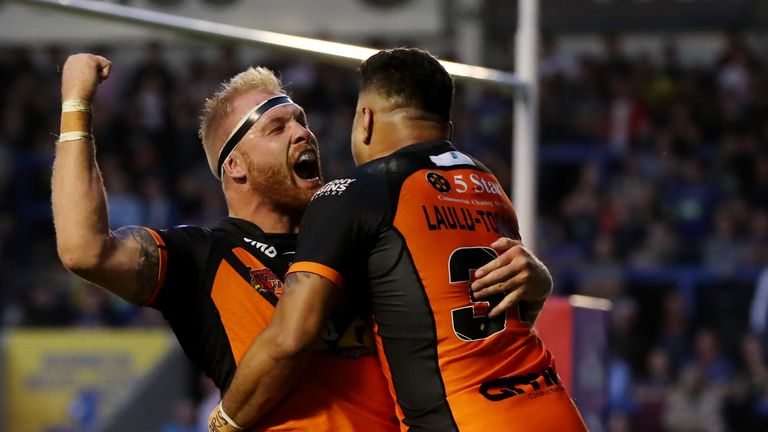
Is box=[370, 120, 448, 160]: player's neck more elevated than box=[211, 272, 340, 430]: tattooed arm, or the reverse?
box=[370, 120, 448, 160]: player's neck

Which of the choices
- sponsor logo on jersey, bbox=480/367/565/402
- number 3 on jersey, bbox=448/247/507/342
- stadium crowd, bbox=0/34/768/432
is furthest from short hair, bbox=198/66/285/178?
stadium crowd, bbox=0/34/768/432

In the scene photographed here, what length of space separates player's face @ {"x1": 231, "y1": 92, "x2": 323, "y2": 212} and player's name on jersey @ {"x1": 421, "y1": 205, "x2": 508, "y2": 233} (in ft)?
2.17

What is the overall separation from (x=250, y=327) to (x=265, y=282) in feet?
0.48

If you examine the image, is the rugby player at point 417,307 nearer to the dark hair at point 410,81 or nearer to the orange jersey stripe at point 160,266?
the dark hair at point 410,81

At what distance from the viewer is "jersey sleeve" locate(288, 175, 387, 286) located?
121 inches

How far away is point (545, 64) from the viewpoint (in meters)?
14.8

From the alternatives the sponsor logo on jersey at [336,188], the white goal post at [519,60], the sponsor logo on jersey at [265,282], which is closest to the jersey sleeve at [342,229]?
the sponsor logo on jersey at [336,188]

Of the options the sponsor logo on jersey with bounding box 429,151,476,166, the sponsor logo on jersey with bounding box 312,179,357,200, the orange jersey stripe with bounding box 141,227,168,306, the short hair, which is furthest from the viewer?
the short hair

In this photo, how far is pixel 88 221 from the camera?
10.4 feet

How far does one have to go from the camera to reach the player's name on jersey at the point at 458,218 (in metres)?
3.16

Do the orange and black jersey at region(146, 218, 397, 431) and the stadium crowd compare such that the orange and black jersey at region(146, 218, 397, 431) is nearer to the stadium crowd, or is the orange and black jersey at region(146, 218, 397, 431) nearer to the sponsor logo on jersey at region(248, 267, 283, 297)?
the sponsor logo on jersey at region(248, 267, 283, 297)

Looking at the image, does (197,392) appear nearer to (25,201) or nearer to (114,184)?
(114,184)

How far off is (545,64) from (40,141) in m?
6.47

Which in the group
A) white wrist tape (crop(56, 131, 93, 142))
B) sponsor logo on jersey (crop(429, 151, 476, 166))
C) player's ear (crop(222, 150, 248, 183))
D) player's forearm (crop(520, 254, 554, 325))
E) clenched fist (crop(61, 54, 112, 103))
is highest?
clenched fist (crop(61, 54, 112, 103))
